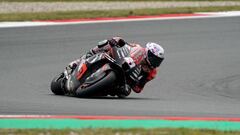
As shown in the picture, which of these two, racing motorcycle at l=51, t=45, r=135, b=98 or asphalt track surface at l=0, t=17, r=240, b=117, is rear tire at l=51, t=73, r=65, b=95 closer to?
asphalt track surface at l=0, t=17, r=240, b=117

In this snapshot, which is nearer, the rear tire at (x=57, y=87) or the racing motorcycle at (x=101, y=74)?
the racing motorcycle at (x=101, y=74)

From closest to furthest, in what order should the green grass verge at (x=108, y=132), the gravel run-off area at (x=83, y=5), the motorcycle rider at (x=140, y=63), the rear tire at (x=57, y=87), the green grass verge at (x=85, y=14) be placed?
the green grass verge at (x=108, y=132) → the motorcycle rider at (x=140, y=63) → the rear tire at (x=57, y=87) → the green grass verge at (x=85, y=14) → the gravel run-off area at (x=83, y=5)

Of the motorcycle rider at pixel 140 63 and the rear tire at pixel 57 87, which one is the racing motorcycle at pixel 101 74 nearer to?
the motorcycle rider at pixel 140 63

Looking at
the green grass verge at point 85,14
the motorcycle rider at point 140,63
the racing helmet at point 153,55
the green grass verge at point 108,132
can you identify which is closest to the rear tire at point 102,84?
the motorcycle rider at point 140,63

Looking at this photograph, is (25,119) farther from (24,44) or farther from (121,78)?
(24,44)

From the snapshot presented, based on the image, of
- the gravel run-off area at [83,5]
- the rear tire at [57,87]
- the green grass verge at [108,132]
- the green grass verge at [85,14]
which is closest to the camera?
the green grass verge at [108,132]

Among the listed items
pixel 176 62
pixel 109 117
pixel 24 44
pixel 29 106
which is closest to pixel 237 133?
pixel 109 117

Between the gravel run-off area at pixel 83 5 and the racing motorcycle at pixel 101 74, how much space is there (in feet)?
44.1

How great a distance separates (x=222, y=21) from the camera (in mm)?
23250

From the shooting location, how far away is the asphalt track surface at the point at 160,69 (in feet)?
36.8

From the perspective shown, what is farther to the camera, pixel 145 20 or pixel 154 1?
pixel 154 1

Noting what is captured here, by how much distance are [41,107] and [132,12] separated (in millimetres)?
14236

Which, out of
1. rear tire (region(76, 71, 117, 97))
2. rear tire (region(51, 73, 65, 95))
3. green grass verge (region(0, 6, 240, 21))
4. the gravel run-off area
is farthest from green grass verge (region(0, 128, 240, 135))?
the gravel run-off area

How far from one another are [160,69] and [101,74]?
5172 millimetres
